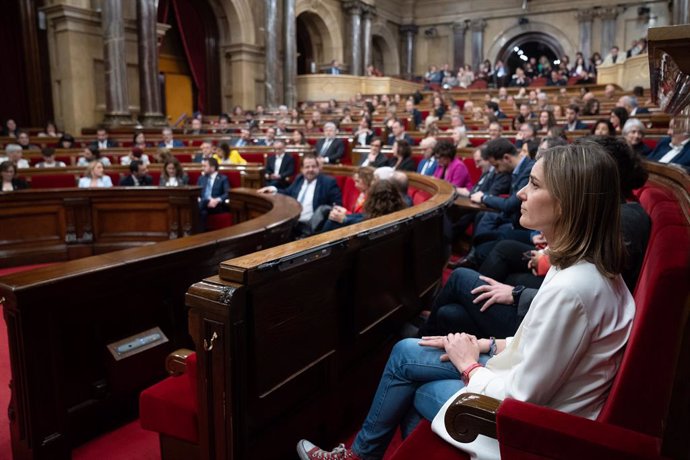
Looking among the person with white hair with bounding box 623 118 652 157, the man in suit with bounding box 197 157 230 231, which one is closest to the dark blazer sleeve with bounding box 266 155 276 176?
the man in suit with bounding box 197 157 230 231

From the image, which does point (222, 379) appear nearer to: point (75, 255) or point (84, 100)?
point (75, 255)

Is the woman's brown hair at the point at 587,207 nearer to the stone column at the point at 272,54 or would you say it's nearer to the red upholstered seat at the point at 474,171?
the red upholstered seat at the point at 474,171

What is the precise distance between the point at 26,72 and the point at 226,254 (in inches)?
447

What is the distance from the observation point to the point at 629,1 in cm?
1819

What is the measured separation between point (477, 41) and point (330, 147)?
51.9 feet

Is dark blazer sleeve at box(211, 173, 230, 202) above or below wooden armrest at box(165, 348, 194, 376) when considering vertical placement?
above

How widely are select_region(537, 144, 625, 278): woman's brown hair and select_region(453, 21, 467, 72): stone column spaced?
21386 millimetres

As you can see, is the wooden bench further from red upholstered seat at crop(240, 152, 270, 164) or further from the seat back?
red upholstered seat at crop(240, 152, 270, 164)

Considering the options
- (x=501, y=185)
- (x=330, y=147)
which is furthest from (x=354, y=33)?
(x=501, y=185)

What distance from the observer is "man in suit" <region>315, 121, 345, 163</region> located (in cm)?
741

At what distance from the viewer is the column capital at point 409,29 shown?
21.9 m

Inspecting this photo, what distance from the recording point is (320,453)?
65.4 inches

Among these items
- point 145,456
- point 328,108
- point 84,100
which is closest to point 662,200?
point 145,456

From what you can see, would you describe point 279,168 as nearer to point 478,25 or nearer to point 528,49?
point 478,25
